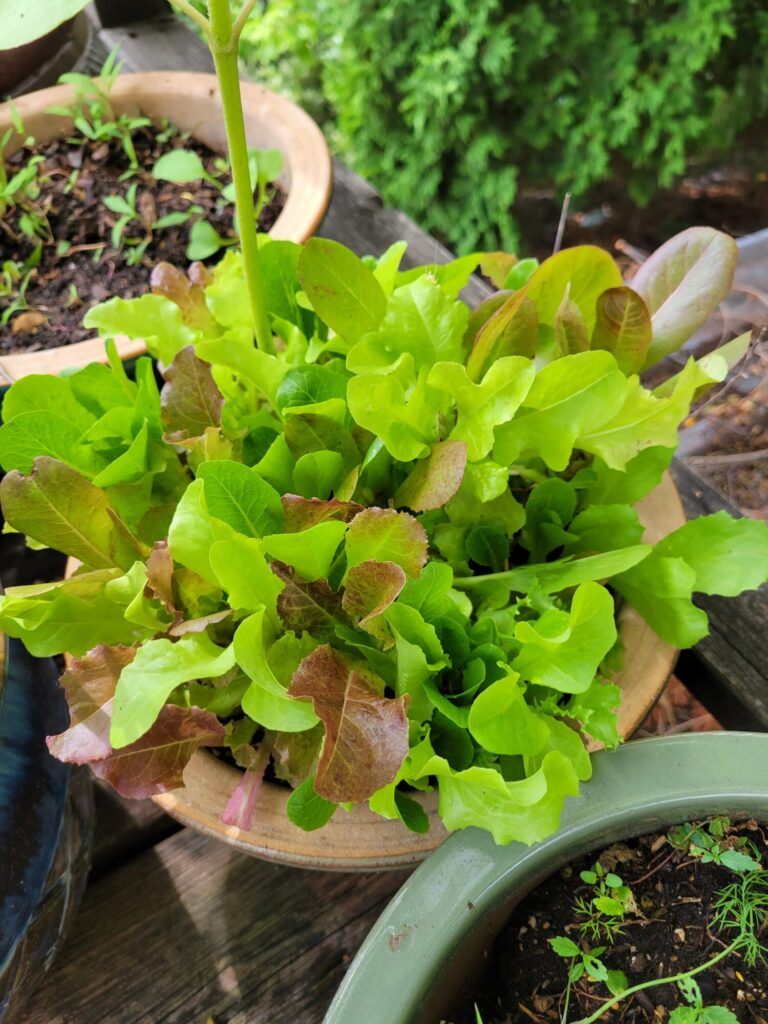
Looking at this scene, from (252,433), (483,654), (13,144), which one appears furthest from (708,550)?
(13,144)

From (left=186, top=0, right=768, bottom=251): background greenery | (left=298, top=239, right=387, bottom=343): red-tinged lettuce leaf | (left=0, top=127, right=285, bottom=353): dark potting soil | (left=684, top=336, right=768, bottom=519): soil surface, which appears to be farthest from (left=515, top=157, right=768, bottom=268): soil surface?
(left=298, top=239, right=387, bottom=343): red-tinged lettuce leaf

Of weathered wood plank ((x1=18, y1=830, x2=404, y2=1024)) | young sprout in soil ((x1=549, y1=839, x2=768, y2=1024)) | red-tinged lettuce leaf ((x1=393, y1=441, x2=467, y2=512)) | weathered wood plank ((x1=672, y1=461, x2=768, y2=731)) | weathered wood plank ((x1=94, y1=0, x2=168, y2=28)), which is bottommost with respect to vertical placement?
weathered wood plank ((x1=18, y1=830, x2=404, y2=1024))

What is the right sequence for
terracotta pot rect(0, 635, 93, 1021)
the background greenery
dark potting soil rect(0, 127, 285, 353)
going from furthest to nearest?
the background greenery
dark potting soil rect(0, 127, 285, 353)
terracotta pot rect(0, 635, 93, 1021)

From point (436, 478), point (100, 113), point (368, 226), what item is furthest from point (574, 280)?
point (100, 113)

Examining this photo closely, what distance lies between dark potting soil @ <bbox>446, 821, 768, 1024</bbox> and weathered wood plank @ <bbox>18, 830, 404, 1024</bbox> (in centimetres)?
15

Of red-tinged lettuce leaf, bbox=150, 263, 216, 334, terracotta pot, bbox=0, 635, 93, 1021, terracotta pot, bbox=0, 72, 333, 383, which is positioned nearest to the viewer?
terracotta pot, bbox=0, 635, 93, 1021

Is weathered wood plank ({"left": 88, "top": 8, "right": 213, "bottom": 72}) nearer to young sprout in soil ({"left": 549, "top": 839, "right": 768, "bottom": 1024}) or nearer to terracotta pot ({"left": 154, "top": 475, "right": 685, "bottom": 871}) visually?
terracotta pot ({"left": 154, "top": 475, "right": 685, "bottom": 871})

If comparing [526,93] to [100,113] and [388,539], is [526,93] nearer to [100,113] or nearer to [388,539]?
[100,113]

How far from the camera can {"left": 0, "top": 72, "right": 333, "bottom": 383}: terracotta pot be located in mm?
693

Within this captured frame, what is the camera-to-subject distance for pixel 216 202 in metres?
Result: 0.92

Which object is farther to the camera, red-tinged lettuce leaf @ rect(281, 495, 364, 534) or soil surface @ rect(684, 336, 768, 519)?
soil surface @ rect(684, 336, 768, 519)

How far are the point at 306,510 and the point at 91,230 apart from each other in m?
0.67

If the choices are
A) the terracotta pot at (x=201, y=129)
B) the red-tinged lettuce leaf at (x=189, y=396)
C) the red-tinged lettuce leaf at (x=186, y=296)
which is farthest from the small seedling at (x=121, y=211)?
the red-tinged lettuce leaf at (x=189, y=396)

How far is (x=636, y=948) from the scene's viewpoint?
395 mm
